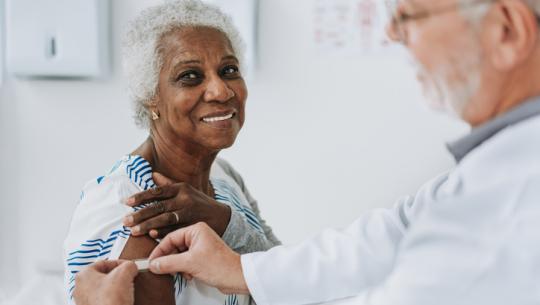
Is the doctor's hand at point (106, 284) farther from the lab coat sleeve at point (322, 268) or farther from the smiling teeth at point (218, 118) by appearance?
the smiling teeth at point (218, 118)

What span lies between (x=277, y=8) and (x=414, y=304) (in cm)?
152

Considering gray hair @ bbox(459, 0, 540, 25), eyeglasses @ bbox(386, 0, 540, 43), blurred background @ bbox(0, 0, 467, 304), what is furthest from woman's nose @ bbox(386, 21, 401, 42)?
blurred background @ bbox(0, 0, 467, 304)

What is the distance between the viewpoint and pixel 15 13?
2.19m

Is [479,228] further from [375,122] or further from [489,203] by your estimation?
[375,122]

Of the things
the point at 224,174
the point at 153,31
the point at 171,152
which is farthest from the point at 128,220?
the point at 224,174

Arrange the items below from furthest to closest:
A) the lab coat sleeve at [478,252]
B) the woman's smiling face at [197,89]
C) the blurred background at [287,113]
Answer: the blurred background at [287,113] → the woman's smiling face at [197,89] → the lab coat sleeve at [478,252]

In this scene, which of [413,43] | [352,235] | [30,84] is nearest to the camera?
[413,43]

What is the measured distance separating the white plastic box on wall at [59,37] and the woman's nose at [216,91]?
0.97 m

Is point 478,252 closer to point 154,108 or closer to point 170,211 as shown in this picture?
point 170,211

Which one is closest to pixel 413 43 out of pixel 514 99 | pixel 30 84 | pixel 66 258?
pixel 514 99

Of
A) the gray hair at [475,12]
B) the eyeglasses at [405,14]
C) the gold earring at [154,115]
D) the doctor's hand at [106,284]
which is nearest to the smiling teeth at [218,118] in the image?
the gold earring at [154,115]

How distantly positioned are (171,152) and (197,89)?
142mm

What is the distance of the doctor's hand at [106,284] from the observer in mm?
1040

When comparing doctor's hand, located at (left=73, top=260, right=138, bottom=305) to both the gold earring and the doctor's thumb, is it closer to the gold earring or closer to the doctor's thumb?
the doctor's thumb
